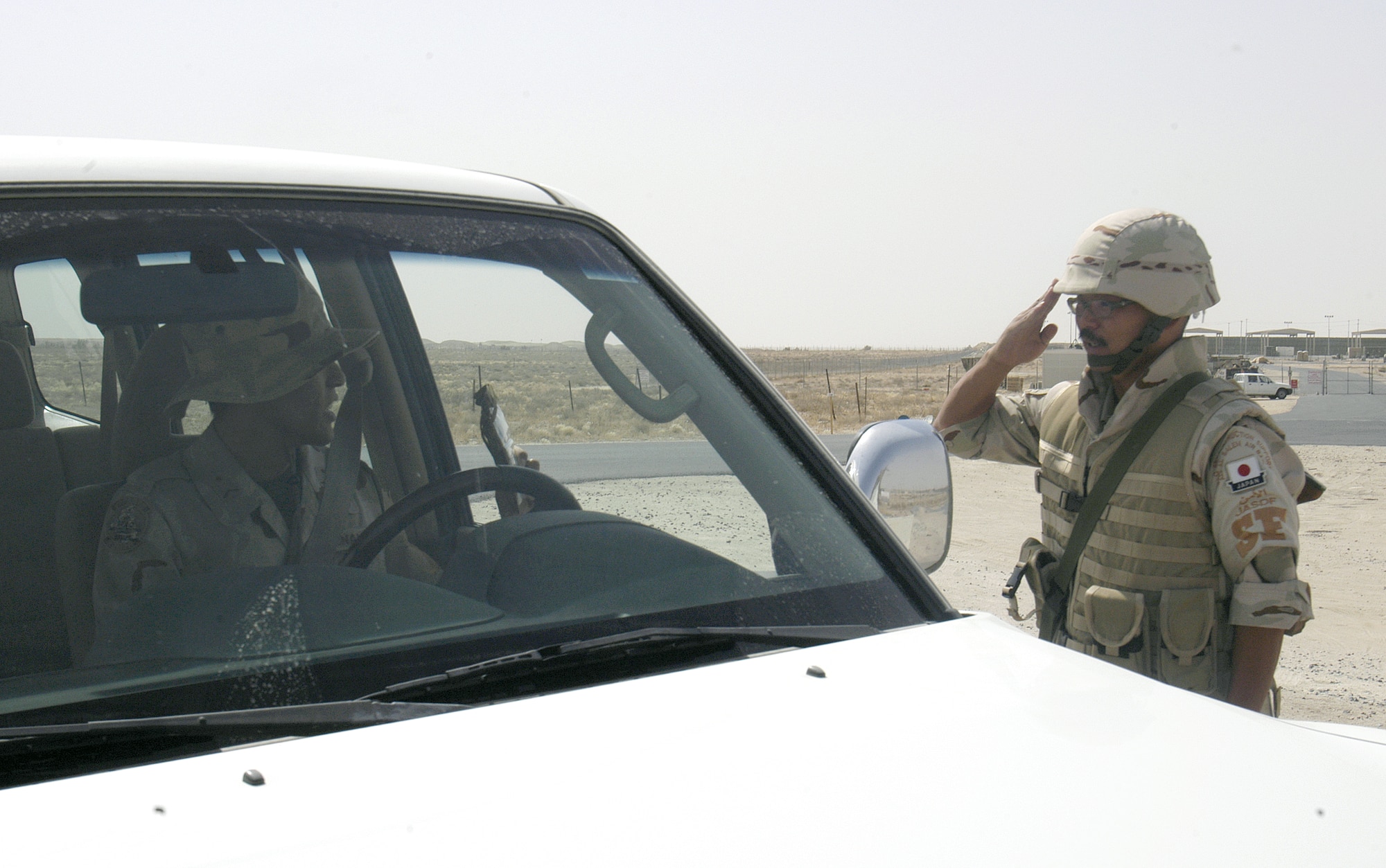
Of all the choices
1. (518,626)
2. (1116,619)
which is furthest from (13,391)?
(1116,619)

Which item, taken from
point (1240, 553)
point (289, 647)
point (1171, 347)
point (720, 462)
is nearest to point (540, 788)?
point (289, 647)

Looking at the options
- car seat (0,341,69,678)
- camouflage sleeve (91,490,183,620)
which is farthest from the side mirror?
car seat (0,341,69,678)

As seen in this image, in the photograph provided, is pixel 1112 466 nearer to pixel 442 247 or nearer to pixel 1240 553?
pixel 1240 553

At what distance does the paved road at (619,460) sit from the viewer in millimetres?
1826

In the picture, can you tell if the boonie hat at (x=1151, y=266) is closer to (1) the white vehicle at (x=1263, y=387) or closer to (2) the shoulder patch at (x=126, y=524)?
(2) the shoulder patch at (x=126, y=524)

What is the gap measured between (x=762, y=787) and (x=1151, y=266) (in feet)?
6.69

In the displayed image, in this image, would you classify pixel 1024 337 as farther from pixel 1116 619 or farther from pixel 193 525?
pixel 193 525

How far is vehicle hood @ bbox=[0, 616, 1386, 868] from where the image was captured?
99 cm

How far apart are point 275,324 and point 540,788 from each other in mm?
881

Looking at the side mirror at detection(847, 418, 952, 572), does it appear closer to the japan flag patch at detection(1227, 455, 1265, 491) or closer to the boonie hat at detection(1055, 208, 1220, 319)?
the japan flag patch at detection(1227, 455, 1265, 491)

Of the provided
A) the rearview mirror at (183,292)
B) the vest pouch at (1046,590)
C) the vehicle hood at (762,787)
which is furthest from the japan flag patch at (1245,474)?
the rearview mirror at (183,292)

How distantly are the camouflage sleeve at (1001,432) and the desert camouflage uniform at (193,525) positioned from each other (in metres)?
2.05

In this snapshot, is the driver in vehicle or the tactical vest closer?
the driver in vehicle

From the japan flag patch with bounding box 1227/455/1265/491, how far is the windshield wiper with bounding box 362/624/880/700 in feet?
4.40
